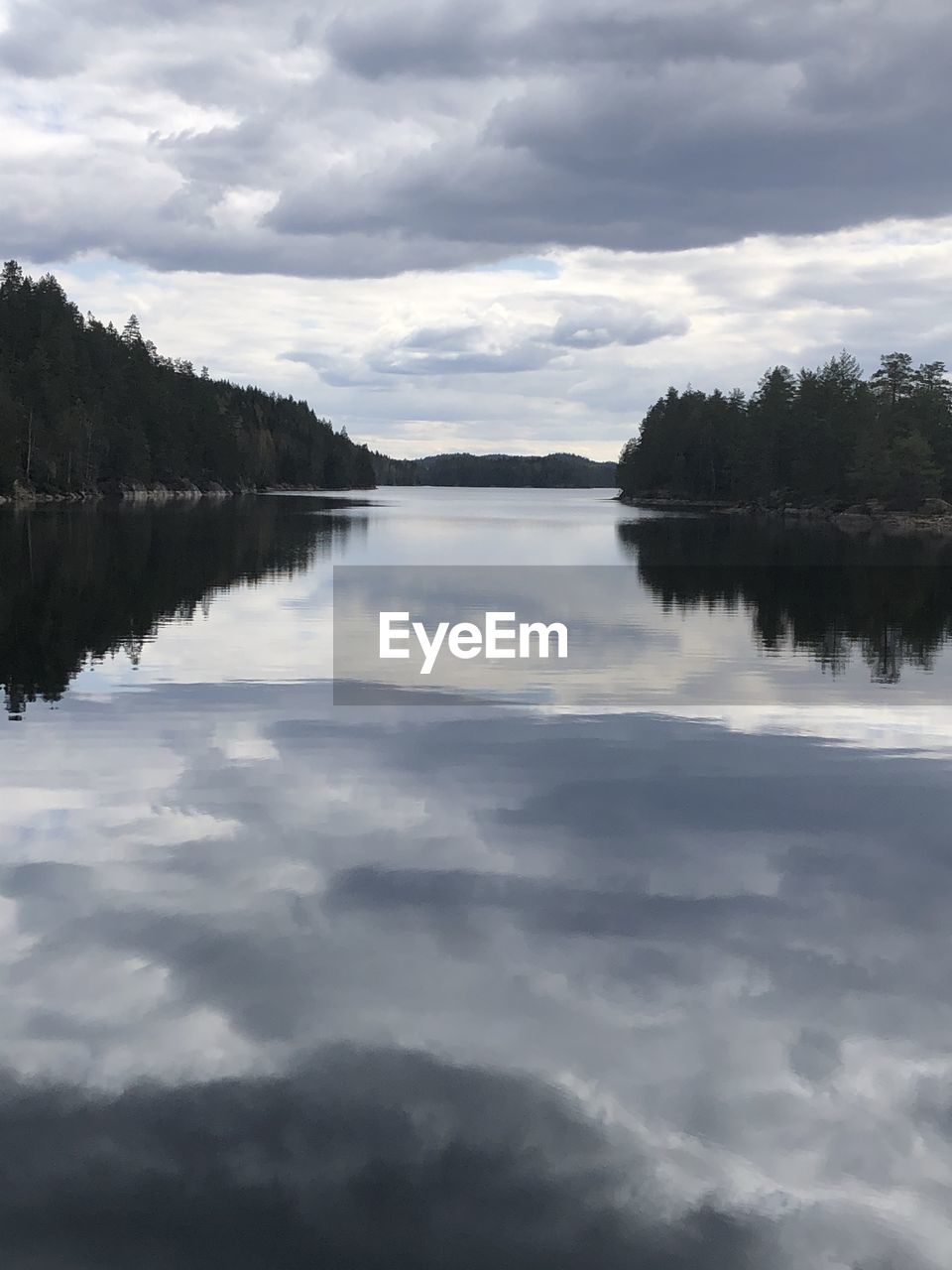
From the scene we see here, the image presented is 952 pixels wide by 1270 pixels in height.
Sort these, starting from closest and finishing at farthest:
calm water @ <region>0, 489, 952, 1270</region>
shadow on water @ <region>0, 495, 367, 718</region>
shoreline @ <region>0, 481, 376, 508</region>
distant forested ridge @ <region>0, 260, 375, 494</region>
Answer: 1. calm water @ <region>0, 489, 952, 1270</region>
2. shadow on water @ <region>0, 495, 367, 718</region>
3. shoreline @ <region>0, 481, 376, 508</region>
4. distant forested ridge @ <region>0, 260, 375, 494</region>

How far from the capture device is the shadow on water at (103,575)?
27.0m

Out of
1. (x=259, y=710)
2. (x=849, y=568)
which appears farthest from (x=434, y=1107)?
(x=849, y=568)

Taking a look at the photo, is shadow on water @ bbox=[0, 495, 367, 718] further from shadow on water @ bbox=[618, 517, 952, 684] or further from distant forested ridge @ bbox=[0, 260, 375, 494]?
distant forested ridge @ bbox=[0, 260, 375, 494]

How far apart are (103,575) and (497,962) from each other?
125 feet

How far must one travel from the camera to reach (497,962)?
10.4 meters

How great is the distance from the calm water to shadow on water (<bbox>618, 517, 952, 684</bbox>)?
315 inches

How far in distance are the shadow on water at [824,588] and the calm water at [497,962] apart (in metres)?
8.01

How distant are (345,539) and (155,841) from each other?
66100 millimetres

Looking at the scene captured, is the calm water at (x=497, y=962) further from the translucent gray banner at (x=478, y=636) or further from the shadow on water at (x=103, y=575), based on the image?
the shadow on water at (x=103, y=575)

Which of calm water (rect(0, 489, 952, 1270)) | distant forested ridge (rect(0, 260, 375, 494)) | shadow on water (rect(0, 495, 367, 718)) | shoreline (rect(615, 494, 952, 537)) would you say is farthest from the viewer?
distant forested ridge (rect(0, 260, 375, 494))

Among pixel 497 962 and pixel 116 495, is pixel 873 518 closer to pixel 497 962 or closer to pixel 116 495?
pixel 116 495

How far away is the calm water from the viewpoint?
7.03 metres

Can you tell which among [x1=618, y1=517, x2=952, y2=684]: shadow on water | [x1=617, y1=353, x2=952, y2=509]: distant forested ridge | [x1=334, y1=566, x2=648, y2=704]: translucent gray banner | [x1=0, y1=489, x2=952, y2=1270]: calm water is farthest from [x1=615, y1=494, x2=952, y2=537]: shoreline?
[x1=0, y1=489, x2=952, y2=1270]: calm water

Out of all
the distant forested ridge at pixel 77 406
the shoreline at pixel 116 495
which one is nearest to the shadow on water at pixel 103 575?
the shoreline at pixel 116 495
